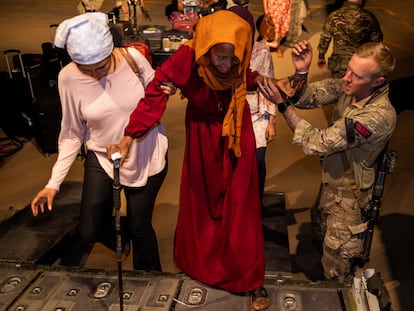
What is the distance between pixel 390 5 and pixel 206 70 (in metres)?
11.6

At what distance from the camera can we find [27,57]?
6.73 metres

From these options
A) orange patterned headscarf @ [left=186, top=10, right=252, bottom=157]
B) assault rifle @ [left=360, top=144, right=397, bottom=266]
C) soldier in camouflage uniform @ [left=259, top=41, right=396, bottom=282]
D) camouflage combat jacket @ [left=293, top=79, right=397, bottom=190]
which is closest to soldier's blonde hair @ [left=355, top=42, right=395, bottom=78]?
soldier in camouflage uniform @ [left=259, top=41, right=396, bottom=282]

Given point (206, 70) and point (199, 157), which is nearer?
point (206, 70)

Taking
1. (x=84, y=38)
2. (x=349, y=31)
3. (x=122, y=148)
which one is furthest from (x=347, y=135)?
(x=349, y=31)

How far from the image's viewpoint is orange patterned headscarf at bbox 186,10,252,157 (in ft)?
7.88

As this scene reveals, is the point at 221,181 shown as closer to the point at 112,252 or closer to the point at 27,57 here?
the point at 112,252

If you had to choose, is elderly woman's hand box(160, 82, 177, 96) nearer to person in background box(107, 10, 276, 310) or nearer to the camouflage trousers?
person in background box(107, 10, 276, 310)

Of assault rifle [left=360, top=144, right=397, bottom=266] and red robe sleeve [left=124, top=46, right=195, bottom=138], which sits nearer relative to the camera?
red robe sleeve [left=124, top=46, right=195, bottom=138]

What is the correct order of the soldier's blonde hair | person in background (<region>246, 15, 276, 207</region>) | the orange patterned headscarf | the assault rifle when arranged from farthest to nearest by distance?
person in background (<region>246, 15, 276, 207</region>) → the assault rifle → the soldier's blonde hair → the orange patterned headscarf

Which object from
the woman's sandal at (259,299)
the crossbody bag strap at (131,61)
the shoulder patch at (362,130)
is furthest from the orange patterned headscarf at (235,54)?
the woman's sandal at (259,299)

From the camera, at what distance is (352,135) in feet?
9.52

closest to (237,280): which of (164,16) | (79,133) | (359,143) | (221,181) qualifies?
(221,181)

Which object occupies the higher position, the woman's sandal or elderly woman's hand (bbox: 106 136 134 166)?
elderly woman's hand (bbox: 106 136 134 166)

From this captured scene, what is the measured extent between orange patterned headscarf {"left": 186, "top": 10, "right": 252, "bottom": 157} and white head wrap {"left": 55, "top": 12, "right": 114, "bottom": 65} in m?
0.48
